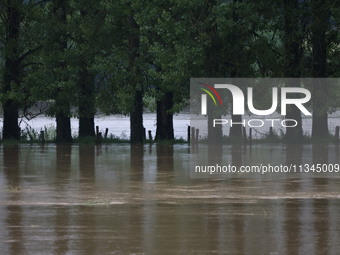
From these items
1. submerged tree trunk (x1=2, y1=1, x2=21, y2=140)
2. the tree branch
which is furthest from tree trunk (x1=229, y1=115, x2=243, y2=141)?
submerged tree trunk (x1=2, y1=1, x2=21, y2=140)

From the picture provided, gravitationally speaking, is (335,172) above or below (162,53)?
below

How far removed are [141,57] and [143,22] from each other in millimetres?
2528

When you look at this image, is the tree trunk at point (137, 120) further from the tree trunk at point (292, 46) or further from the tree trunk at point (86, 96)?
the tree trunk at point (292, 46)

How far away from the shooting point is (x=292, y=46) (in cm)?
5875

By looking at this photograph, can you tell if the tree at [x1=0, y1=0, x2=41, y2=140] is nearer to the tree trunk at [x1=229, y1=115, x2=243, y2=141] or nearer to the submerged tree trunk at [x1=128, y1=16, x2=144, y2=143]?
the submerged tree trunk at [x1=128, y1=16, x2=144, y2=143]

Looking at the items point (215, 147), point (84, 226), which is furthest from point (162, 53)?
point (84, 226)

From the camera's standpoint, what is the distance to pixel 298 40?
191 feet

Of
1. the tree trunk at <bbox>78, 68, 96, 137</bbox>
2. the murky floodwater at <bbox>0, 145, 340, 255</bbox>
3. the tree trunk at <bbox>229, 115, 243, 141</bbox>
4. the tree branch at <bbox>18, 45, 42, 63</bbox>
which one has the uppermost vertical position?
the tree branch at <bbox>18, 45, 42, 63</bbox>

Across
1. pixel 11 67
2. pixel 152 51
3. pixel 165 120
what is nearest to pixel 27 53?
pixel 11 67

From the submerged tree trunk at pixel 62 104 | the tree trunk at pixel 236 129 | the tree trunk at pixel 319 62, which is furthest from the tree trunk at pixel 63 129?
the tree trunk at pixel 319 62

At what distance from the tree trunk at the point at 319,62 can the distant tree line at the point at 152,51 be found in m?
0.06

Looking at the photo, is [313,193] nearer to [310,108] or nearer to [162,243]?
[162,243]

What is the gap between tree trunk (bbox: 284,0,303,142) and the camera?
5772cm

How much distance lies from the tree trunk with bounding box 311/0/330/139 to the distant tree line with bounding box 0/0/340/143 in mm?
57
